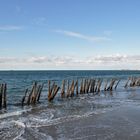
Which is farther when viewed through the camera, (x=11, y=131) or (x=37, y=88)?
(x=37, y=88)

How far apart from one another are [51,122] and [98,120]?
2.88m

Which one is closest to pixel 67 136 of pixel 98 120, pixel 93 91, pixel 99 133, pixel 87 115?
pixel 99 133

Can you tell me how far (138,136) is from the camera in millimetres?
12711

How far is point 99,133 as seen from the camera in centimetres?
1330

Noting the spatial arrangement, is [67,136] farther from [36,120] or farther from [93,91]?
[93,91]

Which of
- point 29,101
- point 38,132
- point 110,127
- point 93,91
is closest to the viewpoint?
point 38,132

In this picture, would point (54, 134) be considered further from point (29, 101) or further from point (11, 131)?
point (29, 101)

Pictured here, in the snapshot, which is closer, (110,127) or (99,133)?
(99,133)

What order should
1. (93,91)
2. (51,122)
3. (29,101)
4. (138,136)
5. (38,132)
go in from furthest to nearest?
(93,91), (29,101), (51,122), (38,132), (138,136)

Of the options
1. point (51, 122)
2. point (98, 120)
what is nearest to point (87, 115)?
point (98, 120)

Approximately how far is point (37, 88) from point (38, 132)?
1115 centimetres

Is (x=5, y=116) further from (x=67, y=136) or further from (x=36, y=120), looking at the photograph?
(x=67, y=136)

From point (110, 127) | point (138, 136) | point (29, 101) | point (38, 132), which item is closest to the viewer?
point (138, 136)

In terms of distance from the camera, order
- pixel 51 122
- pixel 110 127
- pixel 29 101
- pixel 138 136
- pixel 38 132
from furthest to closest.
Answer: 1. pixel 29 101
2. pixel 51 122
3. pixel 110 127
4. pixel 38 132
5. pixel 138 136
